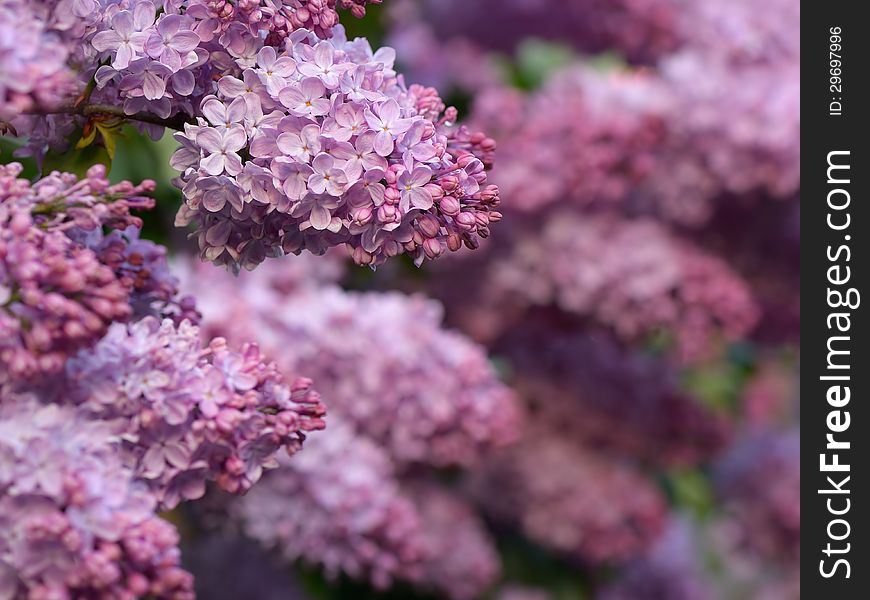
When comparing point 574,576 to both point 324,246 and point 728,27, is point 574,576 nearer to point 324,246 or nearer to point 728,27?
point 728,27

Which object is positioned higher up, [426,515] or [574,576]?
[426,515]

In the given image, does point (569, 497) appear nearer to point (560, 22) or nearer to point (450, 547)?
point (450, 547)

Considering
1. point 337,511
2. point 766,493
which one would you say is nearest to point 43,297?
point 337,511

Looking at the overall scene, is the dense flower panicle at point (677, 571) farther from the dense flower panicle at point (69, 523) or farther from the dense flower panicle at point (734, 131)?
the dense flower panicle at point (69, 523)

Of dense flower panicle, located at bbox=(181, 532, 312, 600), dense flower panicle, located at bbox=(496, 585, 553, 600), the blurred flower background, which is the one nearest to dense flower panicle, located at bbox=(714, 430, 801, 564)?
the blurred flower background
